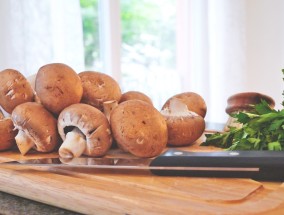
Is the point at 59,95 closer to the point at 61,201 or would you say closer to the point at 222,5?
the point at 61,201

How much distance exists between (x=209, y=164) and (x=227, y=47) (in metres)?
2.22

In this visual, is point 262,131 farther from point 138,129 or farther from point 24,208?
point 24,208

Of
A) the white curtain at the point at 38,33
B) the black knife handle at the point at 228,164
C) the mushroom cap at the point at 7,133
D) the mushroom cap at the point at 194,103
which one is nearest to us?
the black knife handle at the point at 228,164

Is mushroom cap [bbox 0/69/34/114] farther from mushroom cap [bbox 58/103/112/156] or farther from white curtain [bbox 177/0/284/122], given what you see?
white curtain [bbox 177/0/284/122]

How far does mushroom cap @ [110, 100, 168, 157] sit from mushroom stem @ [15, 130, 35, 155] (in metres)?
0.17

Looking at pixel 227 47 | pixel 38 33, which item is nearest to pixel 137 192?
pixel 38 33

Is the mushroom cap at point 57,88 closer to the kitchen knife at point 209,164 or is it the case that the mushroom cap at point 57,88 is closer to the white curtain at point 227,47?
the kitchen knife at point 209,164

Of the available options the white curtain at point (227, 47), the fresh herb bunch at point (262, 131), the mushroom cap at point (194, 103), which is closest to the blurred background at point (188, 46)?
the white curtain at point (227, 47)

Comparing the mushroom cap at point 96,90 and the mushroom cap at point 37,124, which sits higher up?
the mushroom cap at point 96,90

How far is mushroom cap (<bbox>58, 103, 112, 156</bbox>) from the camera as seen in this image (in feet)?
2.67

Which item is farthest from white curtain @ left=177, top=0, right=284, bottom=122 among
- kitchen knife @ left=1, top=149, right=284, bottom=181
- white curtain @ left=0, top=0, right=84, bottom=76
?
kitchen knife @ left=1, top=149, right=284, bottom=181

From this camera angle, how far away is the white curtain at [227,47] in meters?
2.80

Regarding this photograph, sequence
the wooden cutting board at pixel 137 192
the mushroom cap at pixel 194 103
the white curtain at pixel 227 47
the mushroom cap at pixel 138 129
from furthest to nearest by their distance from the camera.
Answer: the white curtain at pixel 227 47 → the mushroom cap at pixel 194 103 → the mushroom cap at pixel 138 129 → the wooden cutting board at pixel 137 192

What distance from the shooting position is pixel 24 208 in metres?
0.65
